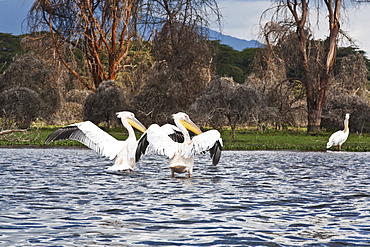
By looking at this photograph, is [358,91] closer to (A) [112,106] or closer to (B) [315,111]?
(B) [315,111]

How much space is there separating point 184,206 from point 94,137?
4730mm

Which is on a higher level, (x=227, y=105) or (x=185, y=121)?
(x=227, y=105)

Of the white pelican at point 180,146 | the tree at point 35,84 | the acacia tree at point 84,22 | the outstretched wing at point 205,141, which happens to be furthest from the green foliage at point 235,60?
the outstretched wing at point 205,141

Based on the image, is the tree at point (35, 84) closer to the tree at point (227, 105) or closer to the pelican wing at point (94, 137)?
the tree at point (227, 105)

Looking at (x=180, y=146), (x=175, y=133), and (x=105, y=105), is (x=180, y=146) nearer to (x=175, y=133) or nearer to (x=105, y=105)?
(x=175, y=133)

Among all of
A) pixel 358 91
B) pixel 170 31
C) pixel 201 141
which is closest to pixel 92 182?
pixel 201 141

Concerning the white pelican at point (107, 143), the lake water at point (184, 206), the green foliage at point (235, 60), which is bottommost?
the lake water at point (184, 206)

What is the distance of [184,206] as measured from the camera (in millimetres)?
7465

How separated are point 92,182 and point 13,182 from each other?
50.7 inches

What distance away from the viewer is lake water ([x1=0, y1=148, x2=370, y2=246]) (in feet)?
18.4

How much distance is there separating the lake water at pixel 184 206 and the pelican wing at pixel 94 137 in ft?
1.50

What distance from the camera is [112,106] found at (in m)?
28.9

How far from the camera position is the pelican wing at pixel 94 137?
11555 mm

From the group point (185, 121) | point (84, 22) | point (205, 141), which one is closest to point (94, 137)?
point (185, 121)
